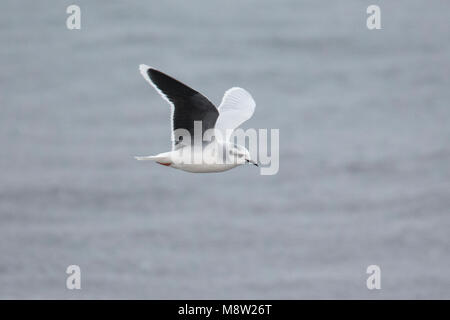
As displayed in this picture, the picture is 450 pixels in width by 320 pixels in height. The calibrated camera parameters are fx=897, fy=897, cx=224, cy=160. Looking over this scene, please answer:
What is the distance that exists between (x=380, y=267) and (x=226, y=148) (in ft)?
26.7

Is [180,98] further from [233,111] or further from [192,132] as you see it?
[233,111]

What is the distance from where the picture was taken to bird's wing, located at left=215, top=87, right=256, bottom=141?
8.01 m

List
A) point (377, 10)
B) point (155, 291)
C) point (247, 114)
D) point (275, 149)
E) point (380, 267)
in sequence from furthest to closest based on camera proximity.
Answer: point (377, 10) < point (275, 149) < point (380, 267) < point (155, 291) < point (247, 114)

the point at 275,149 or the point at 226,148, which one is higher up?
the point at 275,149

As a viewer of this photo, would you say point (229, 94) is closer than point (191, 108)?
No

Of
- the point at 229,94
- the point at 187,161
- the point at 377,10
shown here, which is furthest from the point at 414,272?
the point at 377,10

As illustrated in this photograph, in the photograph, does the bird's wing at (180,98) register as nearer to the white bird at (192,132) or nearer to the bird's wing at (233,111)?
the white bird at (192,132)

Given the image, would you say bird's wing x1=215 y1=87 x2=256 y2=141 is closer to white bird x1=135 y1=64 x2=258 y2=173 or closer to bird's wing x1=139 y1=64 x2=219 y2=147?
white bird x1=135 y1=64 x2=258 y2=173

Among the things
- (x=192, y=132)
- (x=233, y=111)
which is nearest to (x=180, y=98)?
(x=192, y=132)

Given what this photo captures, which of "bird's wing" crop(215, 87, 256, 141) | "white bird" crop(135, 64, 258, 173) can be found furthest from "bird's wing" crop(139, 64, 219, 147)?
"bird's wing" crop(215, 87, 256, 141)

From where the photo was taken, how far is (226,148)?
7422 mm

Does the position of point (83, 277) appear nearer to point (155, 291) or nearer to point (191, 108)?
point (155, 291)

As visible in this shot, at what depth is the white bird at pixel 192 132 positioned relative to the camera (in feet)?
22.9

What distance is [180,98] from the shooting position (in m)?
7.01
